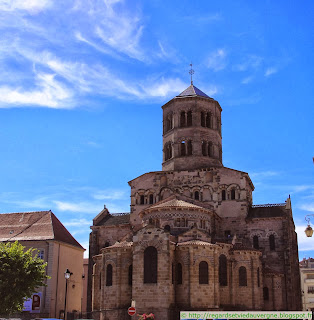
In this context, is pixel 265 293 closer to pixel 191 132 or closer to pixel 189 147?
pixel 189 147

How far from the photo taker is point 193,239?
131ft

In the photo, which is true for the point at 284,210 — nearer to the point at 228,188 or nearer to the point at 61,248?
the point at 228,188

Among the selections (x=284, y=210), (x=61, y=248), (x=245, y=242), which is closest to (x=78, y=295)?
(x=61, y=248)

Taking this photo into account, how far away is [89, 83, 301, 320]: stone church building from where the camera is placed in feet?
123

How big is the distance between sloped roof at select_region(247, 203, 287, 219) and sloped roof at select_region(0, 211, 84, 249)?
64.0 feet

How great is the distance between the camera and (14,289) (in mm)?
32438

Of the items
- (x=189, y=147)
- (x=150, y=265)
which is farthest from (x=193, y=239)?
(x=189, y=147)

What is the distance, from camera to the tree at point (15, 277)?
32.2m

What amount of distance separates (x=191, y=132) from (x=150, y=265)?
19.8 meters

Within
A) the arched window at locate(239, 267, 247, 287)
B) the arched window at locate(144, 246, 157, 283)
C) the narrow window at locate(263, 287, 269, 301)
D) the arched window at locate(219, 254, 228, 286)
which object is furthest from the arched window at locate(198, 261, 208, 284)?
the narrow window at locate(263, 287, 269, 301)

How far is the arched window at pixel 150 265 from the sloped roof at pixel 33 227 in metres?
13.0

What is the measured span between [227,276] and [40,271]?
628 inches

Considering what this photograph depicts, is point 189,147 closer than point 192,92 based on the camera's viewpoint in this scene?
Yes

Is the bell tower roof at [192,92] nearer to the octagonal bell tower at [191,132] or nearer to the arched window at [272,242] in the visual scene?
the octagonal bell tower at [191,132]
